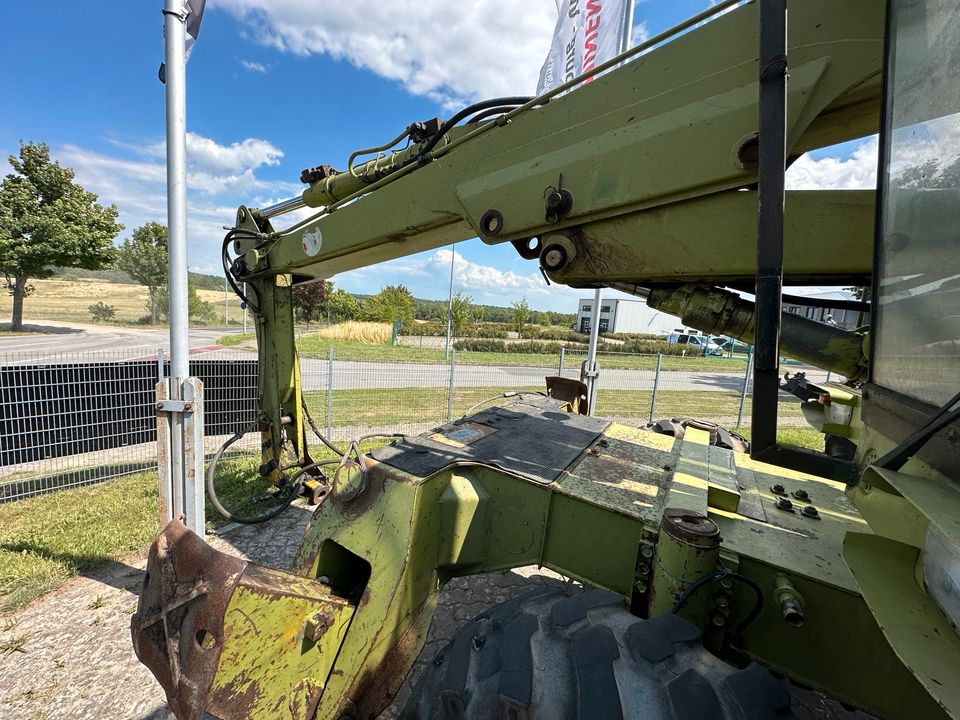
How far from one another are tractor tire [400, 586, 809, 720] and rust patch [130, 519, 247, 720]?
72cm

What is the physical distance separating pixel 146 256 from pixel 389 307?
19.5 m

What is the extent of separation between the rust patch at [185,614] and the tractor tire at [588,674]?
717mm

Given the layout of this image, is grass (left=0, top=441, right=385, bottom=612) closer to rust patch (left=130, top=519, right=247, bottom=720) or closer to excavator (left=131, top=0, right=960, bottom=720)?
rust patch (left=130, top=519, right=247, bottom=720)

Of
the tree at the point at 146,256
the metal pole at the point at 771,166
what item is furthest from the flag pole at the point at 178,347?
the tree at the point at 146,256

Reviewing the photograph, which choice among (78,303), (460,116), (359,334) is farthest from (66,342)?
(78,303)

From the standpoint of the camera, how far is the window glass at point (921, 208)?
105 centimetres

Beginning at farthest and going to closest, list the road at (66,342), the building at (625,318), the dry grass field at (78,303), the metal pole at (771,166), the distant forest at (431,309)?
the distant forest at (431,309), the building at (625,318), the dry grass field at (78,303), the road at (66,342), the metal pole at (771,166)

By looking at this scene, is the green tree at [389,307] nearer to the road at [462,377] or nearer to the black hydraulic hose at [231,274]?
the road at [462,377]

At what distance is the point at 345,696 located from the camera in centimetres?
173

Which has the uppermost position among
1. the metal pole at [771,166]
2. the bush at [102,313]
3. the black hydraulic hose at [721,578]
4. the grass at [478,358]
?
the bush at [102,313]

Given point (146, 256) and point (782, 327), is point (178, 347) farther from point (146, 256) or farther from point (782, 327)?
point (146, 256)

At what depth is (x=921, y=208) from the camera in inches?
45.9

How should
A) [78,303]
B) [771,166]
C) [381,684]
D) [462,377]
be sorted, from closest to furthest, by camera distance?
1. [771,166]
2. [381,684]
3. [462,377]
4. [78,303]

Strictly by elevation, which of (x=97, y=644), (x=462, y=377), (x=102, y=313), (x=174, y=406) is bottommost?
(x=97, y=644)
